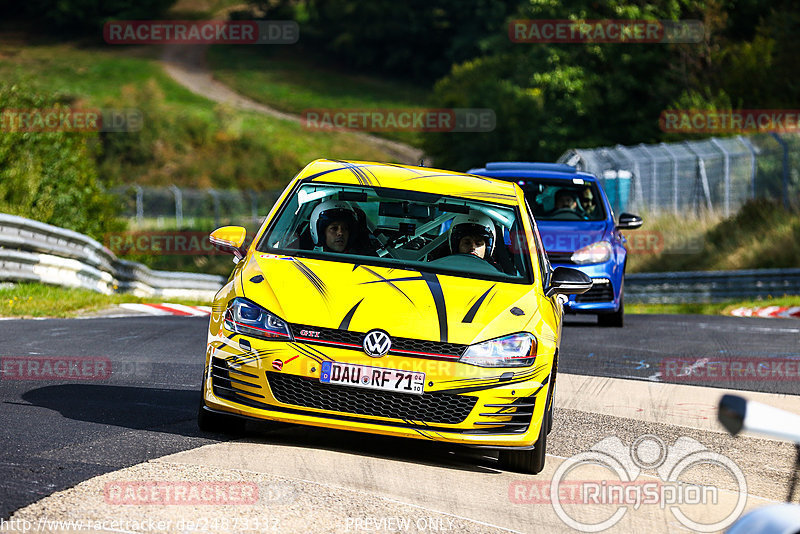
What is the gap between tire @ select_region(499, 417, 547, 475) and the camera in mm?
6754

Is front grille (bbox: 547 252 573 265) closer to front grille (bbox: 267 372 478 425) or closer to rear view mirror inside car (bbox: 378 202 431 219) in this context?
rear view mirror inside car (bbox: 378 202 431 219)

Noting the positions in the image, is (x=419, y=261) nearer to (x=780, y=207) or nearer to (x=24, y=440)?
(x=24, y=440)

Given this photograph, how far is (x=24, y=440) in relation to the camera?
258 inches

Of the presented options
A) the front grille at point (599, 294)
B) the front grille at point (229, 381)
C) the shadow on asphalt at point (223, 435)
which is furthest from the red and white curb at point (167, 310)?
the front grille at point (229, 381)

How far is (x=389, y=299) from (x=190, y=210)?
4764 cm

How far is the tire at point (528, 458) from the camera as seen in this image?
675cm

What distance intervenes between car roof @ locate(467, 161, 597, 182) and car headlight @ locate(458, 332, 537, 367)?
835 cm

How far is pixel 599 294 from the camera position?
1471cm

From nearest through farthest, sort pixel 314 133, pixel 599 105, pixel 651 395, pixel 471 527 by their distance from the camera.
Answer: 1. pixel 471 527
2. pixel 651 395
3. pixel 599 105
4. pixel 314 133

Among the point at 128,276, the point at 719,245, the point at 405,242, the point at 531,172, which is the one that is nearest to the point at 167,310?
the point at 128,276

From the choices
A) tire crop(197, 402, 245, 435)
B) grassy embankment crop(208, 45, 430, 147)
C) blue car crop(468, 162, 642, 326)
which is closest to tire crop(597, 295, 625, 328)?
blue car crop(468, 162, 642, 326)

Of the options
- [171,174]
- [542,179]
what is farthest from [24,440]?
[171,174]

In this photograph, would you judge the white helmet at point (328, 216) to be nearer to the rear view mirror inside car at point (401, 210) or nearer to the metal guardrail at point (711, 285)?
the rear view mirror inside car at point (401, 210)

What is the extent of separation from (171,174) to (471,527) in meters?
66.7
